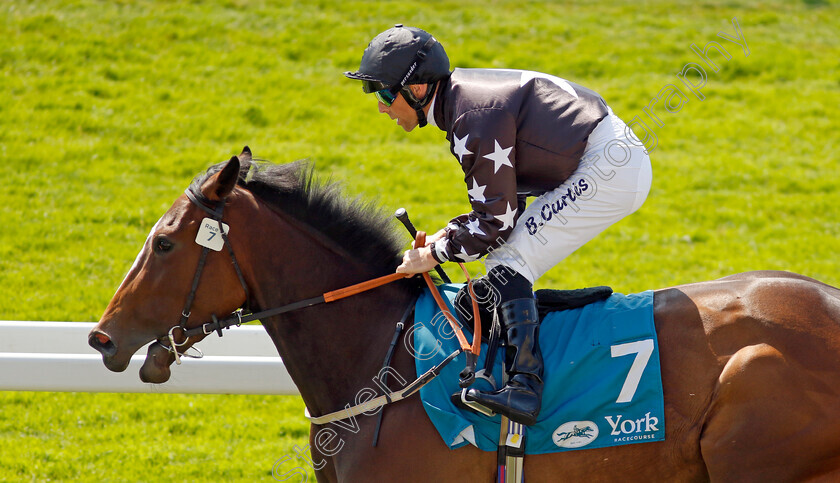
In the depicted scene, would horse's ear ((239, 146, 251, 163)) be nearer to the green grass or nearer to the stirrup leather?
the stirrup leather

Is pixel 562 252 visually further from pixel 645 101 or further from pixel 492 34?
pixel 492 34

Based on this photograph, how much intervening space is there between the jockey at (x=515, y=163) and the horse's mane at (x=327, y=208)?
0.67 feet

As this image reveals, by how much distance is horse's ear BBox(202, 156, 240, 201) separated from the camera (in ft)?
10.2

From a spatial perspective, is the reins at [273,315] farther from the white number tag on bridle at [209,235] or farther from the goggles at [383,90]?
the goggles at [383,90]

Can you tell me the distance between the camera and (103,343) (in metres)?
3.19

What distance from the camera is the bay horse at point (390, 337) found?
299 centimetres

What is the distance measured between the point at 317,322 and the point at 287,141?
6.54 metres

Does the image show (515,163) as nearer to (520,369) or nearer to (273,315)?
(520,369)

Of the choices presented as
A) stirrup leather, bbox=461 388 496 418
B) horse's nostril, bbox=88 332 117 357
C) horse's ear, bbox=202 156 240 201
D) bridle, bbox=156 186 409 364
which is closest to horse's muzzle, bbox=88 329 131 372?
horse's nostril, bbox=88 332 117 357

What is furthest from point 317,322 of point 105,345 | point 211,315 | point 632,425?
point 632,425

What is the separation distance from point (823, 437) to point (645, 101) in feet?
26.0

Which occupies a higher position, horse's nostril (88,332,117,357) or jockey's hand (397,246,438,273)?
jockey's hand (397,246,438,273)

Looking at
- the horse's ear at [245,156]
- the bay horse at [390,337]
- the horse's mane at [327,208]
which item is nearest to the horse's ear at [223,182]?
the bay horse at [390,337]

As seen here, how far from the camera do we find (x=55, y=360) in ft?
13.7
